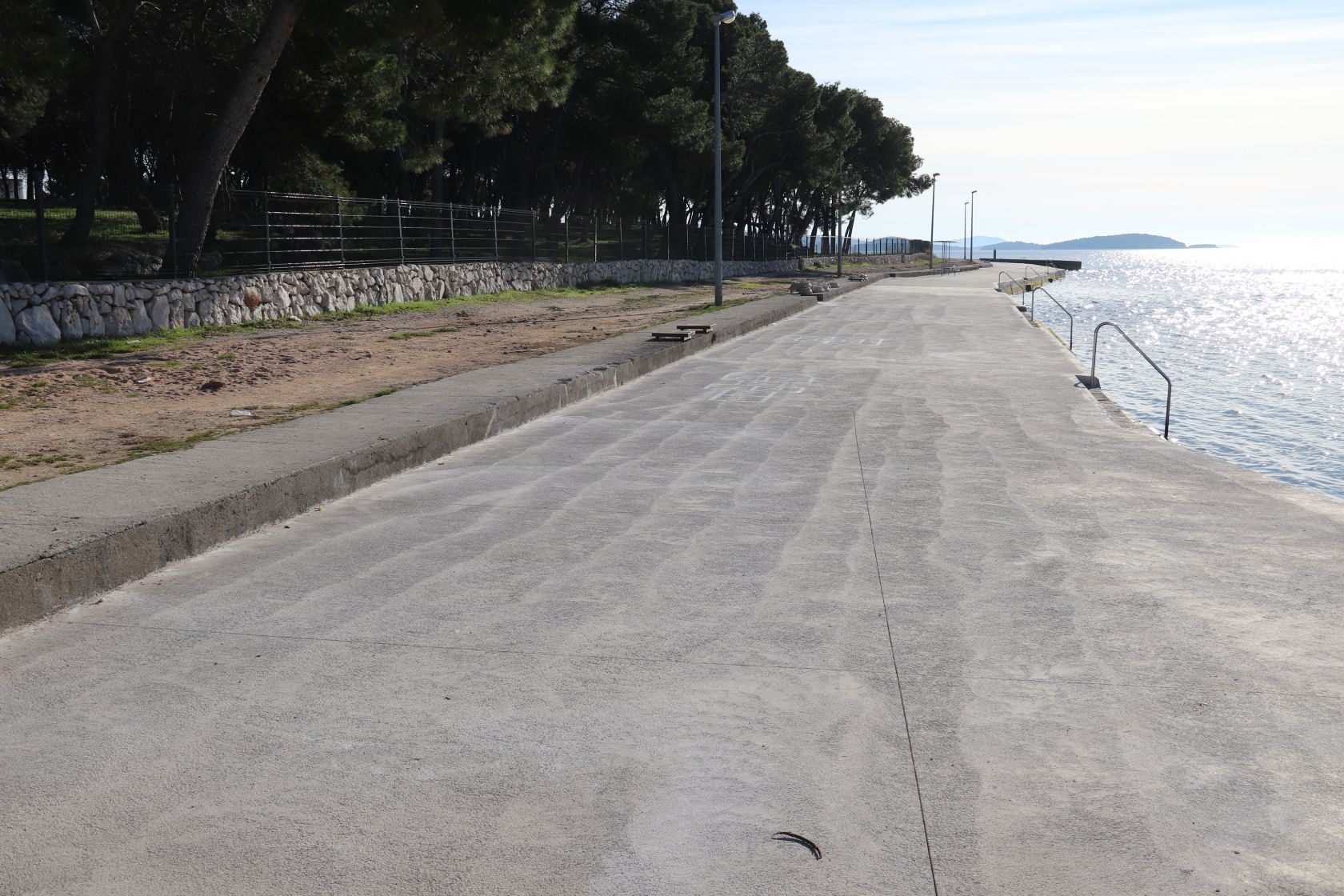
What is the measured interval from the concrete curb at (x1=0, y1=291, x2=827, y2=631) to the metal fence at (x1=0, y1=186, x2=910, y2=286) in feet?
32.4

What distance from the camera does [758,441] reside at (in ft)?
34.4

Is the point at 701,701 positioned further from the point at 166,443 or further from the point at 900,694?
the point at 166,443

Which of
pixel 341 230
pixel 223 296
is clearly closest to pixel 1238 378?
pixel 341 230

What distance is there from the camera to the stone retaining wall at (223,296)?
54.8ft

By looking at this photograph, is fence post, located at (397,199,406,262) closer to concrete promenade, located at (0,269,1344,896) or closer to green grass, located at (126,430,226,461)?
green grass, located at (126,430,226,461)

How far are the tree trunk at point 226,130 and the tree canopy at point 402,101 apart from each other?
0.03 m

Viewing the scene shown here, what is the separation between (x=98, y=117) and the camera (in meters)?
24.8

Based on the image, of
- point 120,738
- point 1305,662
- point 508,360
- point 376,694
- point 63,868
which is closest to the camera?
point 63,868

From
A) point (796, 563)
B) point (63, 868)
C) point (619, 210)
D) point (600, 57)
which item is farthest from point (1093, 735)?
point (619, 210)

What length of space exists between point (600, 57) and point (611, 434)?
129ft

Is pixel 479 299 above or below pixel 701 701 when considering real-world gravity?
above

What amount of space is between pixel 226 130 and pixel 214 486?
16553 millimetres

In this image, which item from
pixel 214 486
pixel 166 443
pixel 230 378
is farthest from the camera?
pixel 230 378

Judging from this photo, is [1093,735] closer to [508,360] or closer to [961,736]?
[961,736]
